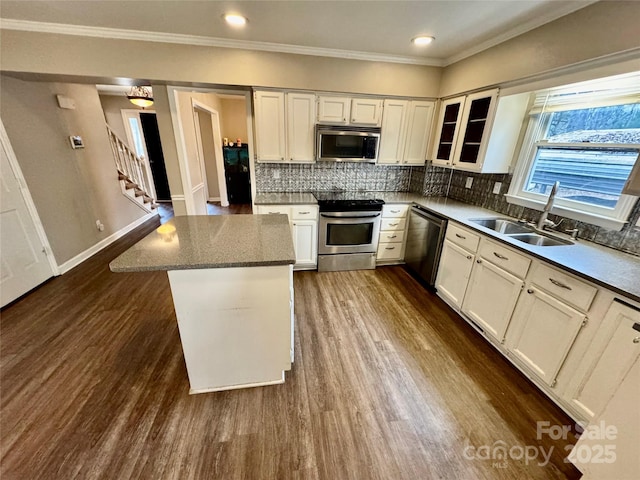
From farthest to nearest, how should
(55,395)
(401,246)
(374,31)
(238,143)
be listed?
(238,143)
(401,246)
(374,31)
(55,395)

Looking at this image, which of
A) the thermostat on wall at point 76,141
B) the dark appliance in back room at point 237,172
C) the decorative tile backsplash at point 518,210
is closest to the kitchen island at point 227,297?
the decorative tile backsplash at point 518,210

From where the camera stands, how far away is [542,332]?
5.60 ft

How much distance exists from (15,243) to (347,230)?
11.4 ft

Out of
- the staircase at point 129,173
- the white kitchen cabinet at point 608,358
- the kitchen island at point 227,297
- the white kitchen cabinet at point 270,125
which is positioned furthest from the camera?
the staircase at point 129,173

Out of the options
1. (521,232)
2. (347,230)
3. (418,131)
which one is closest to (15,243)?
(347,230)

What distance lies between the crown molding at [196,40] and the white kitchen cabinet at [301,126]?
437 millimetres

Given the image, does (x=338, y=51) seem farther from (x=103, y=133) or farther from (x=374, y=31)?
(x=103, y=133)

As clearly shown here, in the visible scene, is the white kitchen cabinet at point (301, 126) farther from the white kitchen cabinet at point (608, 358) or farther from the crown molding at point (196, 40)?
the white kitchen cabinet at point (608, 358)

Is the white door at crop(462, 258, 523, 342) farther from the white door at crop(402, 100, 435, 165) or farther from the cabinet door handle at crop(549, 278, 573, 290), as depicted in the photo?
the white door at crop(402, 100, 435, 165)

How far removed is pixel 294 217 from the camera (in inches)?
120

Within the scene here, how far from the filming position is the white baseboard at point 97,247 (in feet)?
10.3

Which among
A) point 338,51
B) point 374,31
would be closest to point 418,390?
point 374,31

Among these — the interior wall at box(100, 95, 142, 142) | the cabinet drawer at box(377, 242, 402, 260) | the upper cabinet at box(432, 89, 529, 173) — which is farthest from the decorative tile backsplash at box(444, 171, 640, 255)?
the interior wall at box(100, 95, 142, 142)

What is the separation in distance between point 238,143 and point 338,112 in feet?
13.4
